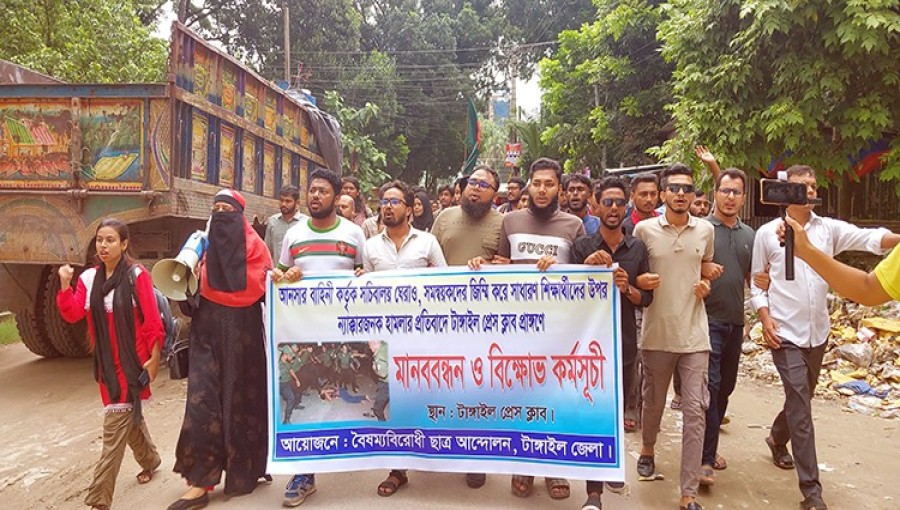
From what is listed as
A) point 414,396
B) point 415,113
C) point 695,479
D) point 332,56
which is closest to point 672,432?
point 695,479

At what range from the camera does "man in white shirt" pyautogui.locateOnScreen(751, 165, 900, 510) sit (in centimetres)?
361

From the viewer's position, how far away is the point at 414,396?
144 inches

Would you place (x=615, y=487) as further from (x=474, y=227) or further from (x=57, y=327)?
(x=57, y=327)

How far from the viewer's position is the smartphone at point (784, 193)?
8.29 ft

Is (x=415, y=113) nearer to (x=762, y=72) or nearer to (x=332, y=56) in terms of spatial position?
(x=332, y=56)

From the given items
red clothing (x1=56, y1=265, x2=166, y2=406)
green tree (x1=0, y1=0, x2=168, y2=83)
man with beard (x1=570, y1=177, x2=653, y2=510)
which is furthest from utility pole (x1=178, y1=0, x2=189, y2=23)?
man with beard (x1=570, y1=177, x2=653, y2=510)

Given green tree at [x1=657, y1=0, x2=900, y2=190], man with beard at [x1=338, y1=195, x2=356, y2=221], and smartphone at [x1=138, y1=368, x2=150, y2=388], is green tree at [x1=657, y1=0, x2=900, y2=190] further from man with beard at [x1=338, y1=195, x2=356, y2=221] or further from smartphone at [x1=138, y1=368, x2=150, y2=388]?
smartphone at [x1=138, y1=368, x2=150, y2=388]

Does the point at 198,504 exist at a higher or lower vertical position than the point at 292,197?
lower

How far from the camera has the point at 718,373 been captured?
158 inches

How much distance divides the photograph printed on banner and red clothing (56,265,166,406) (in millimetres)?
690

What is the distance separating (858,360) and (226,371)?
5.93 meters

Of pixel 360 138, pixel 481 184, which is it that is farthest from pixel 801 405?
pixel 360 138

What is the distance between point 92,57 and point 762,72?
11506mm

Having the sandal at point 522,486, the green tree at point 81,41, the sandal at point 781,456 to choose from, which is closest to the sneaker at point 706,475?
the sandal at point 781,456
